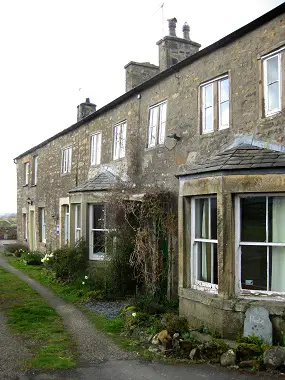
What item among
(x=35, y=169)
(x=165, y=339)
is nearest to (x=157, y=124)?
(x=165, y=339)

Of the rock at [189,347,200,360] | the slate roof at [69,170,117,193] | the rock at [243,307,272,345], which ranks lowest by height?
the rock at [189,347,200,360]

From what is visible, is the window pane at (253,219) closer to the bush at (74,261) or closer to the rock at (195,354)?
the rock at (195,354)

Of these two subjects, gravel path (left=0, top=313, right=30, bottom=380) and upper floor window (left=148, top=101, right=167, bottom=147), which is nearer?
gravel path (left=0, top=313, right=30, bottom=380)

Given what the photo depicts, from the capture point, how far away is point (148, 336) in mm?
7395

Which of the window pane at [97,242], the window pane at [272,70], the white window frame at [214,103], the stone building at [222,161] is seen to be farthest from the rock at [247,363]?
the window pane at [97,242]

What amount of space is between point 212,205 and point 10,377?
4368mm

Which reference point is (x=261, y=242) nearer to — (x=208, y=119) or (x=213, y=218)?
(x=213, y=218)

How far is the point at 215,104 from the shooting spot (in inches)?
355

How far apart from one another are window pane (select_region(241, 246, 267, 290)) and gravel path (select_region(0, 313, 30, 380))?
3.83m

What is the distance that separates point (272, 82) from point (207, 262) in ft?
11.7

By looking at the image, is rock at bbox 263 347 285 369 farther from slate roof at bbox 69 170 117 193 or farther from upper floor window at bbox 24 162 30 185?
upper floor window at bbox 24 162 30 185

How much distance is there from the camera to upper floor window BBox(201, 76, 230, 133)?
28.8 feet

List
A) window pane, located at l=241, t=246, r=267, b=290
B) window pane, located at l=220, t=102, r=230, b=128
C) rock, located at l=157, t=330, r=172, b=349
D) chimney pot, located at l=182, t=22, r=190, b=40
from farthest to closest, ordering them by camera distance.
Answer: chimney pot, located at l=182, t=22, r=190, b=40, window pane, located at l=220, t=102, r=230, b=128, window pane, located at l=241, t=246, r=267, b=290, rock, located at l=157, t=330, r=172, b=349

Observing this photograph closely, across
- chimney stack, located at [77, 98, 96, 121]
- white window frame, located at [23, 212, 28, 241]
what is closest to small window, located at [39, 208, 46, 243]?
white window frame, located at [23, 212, 28, 241]
